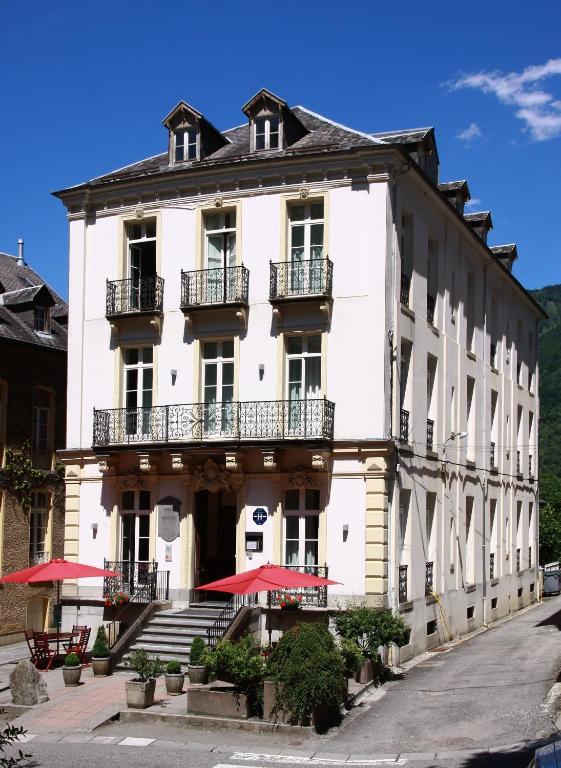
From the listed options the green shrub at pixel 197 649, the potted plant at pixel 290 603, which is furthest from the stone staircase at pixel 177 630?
the green shrub at pixel 197 649

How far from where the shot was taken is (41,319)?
35656 millimetres

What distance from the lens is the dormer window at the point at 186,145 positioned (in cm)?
2759

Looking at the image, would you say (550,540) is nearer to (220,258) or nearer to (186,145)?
(220,258)

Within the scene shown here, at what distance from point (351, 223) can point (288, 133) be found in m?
3.45

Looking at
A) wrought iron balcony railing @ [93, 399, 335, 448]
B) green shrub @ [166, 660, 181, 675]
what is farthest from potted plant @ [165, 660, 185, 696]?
wrought iron balcony railing @ [93, 399, 335, 448]

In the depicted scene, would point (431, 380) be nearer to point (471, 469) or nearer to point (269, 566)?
point (471, 469)

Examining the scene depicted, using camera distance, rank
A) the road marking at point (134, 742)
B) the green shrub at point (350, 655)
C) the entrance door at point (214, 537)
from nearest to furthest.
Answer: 1. the road marking at point (134, 742)
2. the green shrub at point (350, 655)
3. the entrance door at point (214, 537)

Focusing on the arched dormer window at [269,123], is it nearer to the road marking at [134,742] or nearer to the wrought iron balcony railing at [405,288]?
the wrought iron balcony railing at [405,288]

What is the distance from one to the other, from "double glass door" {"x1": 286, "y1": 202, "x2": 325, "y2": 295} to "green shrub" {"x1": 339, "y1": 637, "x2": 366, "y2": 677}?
8.56m

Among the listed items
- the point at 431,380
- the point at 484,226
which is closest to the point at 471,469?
the point at 431,380

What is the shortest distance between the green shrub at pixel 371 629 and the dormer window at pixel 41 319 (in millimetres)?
17748

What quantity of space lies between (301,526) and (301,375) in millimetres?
3729

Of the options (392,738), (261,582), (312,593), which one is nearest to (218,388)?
(312,593)

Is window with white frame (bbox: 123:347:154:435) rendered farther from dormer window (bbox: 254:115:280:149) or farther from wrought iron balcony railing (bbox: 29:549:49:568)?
wrought iron balcony railing (bbox: 29:549:49:568)
